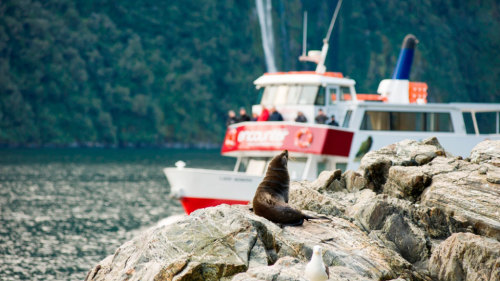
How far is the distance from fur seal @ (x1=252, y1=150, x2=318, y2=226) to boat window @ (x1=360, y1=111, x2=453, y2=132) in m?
16.1

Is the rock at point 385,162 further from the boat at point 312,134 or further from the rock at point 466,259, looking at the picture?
the boat at point 312,134

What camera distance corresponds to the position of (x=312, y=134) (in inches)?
1072

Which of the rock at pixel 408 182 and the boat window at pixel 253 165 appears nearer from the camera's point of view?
the rock at pixel 408 182

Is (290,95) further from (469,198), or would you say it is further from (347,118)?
(469,198)

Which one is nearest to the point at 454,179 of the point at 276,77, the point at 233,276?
the point at 233,276

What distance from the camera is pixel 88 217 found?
37.3m

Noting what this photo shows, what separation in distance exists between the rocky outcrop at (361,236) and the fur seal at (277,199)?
0.21m

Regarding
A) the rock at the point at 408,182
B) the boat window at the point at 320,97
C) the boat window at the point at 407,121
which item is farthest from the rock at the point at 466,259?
the boat window at the point at 320,97

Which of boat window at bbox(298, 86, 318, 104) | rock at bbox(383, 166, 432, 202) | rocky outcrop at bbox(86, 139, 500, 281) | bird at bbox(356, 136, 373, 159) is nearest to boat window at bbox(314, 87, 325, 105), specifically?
boat window at bbox(298, 86, 318, 104)

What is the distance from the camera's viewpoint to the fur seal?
12.6 meters

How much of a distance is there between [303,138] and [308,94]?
292cm

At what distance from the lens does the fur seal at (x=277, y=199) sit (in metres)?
12.6

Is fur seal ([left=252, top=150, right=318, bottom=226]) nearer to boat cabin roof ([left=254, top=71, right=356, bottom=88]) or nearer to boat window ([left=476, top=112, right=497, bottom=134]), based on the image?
boat cabin roof ([left=254, top=71, right=356, bottom=88])

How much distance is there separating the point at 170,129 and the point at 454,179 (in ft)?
319
